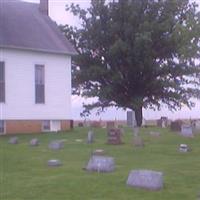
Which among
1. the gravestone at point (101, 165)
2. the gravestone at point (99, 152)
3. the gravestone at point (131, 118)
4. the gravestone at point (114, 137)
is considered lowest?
the gravestone at point (101, 165)

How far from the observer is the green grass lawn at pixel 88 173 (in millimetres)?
13781

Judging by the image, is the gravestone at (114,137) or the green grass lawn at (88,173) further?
the gravestone at (114,137)

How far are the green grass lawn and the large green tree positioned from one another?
19.6 metres

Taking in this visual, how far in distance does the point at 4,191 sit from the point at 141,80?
108 feet

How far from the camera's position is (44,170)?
17.7m

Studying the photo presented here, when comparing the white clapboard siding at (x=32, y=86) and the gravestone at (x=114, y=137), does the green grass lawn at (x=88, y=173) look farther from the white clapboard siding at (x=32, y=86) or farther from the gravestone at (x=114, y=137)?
the white clapboard siding at (x=32, y=86)

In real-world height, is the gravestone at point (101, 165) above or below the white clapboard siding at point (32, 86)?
below

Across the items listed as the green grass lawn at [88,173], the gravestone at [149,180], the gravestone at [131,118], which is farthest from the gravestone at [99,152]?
the gravestone at [131,118]

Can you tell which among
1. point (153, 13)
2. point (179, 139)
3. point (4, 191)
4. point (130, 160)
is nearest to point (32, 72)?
point (179, 139)

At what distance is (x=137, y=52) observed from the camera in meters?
44.7

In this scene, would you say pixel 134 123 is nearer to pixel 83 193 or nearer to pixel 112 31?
pixel 112 31

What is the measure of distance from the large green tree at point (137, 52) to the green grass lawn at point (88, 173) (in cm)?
1964

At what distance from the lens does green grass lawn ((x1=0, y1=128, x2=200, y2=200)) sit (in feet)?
45.2

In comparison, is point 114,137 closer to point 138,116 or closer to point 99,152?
point 99,152
